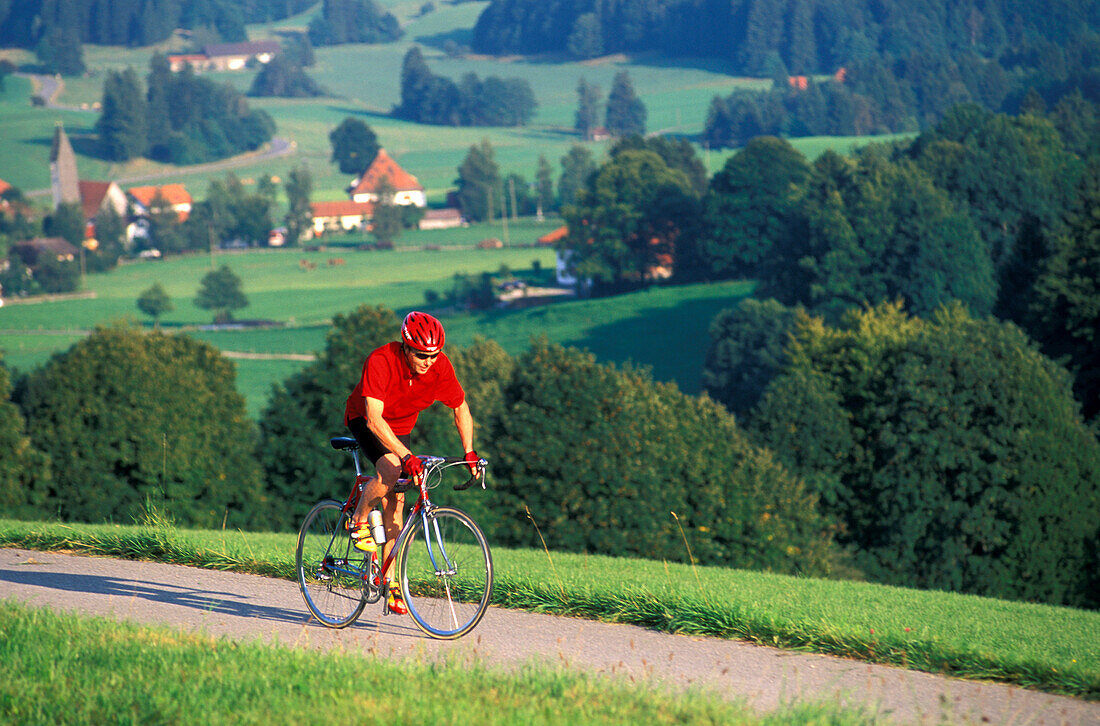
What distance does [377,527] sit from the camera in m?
8.05

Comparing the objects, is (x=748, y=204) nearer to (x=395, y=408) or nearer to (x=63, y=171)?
(x=395, y=408)

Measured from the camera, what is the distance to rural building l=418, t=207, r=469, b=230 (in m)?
174

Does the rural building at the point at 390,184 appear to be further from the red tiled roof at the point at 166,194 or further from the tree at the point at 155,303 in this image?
the tree at the point at 155,303

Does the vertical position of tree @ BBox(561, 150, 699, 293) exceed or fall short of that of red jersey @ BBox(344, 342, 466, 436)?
it falls short

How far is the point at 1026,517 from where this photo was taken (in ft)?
121

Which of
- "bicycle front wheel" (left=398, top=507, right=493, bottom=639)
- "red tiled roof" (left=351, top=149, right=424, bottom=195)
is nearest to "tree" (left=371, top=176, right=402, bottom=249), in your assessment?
"red tiled roof" (left=351, top=149, right=424, bottom=195)

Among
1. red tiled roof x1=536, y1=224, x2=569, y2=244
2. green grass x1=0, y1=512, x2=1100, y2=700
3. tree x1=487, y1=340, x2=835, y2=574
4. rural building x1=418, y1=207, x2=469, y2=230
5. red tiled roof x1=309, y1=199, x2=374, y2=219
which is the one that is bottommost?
red tiled roof x1=536, y1=224, x2=569, y2=244

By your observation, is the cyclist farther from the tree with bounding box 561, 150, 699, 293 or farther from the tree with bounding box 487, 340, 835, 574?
the tree with bounding box 561, 150, 699, 293

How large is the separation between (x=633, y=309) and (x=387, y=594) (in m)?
97.0

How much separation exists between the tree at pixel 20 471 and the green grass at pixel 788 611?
2290 cm

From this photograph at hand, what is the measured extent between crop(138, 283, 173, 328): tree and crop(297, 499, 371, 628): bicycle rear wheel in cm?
13215

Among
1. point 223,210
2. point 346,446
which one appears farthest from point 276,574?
point 223,210

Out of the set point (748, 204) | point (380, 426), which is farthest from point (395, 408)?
point (748, 204)

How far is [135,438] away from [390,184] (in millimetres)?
151487
